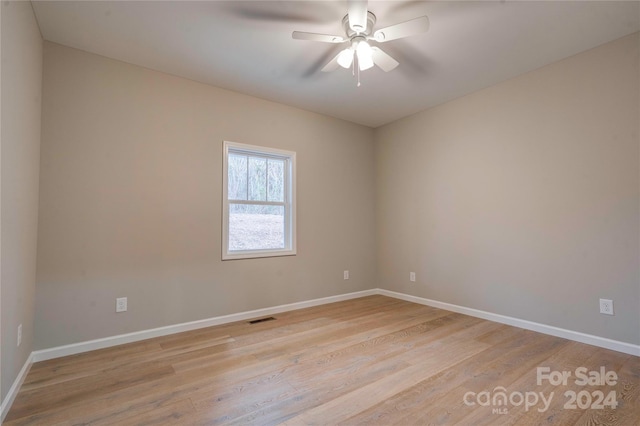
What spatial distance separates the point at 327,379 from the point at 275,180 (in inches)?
99.1

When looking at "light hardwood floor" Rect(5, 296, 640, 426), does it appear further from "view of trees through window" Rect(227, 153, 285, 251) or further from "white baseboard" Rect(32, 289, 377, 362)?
"view of trees through window" Rect(227, 153, 285, 251)

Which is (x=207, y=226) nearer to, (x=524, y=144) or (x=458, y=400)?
(x=458, y=400)

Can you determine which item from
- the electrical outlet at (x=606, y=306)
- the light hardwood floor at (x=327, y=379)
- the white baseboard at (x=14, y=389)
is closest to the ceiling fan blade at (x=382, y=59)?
the light hardwood floor at (x=327, y=379)

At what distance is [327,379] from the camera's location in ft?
7.02

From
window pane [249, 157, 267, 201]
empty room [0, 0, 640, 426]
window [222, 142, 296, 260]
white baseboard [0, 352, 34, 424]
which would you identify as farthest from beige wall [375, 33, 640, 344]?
white baseboard [0, 352, 34, 424]

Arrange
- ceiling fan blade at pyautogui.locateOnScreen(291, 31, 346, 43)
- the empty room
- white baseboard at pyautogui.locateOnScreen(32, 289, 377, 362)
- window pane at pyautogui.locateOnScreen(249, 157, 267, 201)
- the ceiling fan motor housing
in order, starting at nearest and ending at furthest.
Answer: the empty room, ceiling fan blade at pyautogui.locateOnScreen(291, 31, 346, 43), the ceiling fan motor housing, white baseboard at pyautogui.locateOnScreen(32, 289, 377, 362), window pane at pyautogui.locateOnScreen(249, 157, 267, 201)

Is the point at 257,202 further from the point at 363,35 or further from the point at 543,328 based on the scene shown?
the point at 543,328

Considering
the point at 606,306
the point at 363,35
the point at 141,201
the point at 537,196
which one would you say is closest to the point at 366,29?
the point at 363,35

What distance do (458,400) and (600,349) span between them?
5.60 ft

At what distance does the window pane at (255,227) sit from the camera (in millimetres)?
3631

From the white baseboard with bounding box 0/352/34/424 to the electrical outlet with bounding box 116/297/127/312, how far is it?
63cm

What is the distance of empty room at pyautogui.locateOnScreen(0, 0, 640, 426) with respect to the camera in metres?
1.96

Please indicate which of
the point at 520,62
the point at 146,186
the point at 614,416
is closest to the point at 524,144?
the point at 520,62

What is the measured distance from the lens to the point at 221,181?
346 cm
